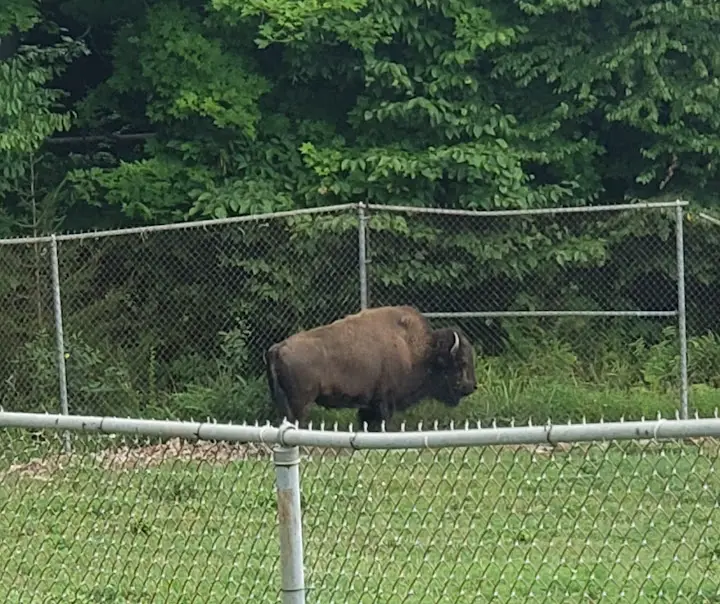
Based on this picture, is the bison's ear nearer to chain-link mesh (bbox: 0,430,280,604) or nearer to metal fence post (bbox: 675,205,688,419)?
metal fence post (bbox: 675,205,688,419)

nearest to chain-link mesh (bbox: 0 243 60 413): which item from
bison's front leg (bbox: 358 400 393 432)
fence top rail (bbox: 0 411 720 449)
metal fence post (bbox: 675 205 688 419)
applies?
bison's front leg (bbox: 358 400 393 432)

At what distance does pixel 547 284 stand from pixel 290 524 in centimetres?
963

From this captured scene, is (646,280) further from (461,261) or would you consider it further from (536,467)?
(536,467)

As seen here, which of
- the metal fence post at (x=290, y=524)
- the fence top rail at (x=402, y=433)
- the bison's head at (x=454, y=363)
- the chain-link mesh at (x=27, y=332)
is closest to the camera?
the fence top rail at (x=402, y=433)

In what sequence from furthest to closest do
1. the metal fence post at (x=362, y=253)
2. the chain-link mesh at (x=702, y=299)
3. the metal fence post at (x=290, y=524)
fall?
the chain-link mesh at (x=702, y=299), the metal fence post at (x=362, y=253), the metal fence post at (x=290, y=524)

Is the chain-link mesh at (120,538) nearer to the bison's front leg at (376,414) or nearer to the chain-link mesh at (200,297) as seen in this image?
the bison's front leg at (376,414)

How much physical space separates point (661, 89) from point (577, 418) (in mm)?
3739

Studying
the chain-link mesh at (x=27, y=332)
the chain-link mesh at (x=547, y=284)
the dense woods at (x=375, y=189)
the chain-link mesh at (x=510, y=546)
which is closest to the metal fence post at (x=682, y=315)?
the dense woods at (x=375, y=189)

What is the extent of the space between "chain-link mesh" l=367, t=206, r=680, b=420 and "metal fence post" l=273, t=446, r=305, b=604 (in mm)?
8417

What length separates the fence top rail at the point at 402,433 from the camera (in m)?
3.33

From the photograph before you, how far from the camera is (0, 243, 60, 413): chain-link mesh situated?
38.9ft

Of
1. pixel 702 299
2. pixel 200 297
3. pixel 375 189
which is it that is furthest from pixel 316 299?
pixel 702 299

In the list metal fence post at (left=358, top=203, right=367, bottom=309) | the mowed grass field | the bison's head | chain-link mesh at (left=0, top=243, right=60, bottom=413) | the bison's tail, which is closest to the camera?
the mowed grass field

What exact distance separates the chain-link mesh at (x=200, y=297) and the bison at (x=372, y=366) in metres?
1.19
